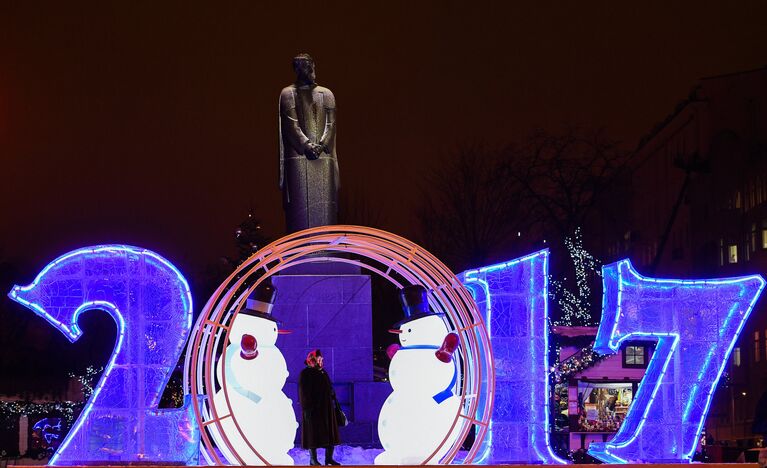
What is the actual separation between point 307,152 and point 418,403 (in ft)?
16.8

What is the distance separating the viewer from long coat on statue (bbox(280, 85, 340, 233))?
52.9 feet

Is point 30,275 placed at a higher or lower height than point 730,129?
lower

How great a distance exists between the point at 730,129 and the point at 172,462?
3408 centimetres

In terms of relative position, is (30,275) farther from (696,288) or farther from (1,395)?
(696,288)

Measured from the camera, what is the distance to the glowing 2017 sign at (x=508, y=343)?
1252cm

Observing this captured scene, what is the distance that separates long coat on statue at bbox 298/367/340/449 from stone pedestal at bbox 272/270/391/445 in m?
1.92

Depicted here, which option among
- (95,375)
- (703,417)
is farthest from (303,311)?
(95,375)

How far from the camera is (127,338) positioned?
41.7 feet

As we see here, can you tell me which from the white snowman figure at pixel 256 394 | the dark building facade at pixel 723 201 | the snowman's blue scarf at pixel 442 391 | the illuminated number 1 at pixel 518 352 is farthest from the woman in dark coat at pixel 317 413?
the dark building facade at pixel 723 201

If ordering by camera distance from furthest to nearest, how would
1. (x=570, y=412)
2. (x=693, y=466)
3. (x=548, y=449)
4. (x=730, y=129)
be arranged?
(x=730, y=129), (x=570, y=412), (x=548, y=449), (x=693, y=466)

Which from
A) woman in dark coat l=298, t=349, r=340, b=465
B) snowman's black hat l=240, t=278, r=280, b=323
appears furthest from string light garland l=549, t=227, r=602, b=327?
snowman's black hat l=240, t=278, r=280, b=323

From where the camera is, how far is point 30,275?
42.6 m

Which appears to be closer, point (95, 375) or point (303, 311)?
point (303, 311)

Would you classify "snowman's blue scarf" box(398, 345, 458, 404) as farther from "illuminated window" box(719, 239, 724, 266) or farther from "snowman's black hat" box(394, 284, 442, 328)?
"illuminated window" box(719, 239, 724, 266)
